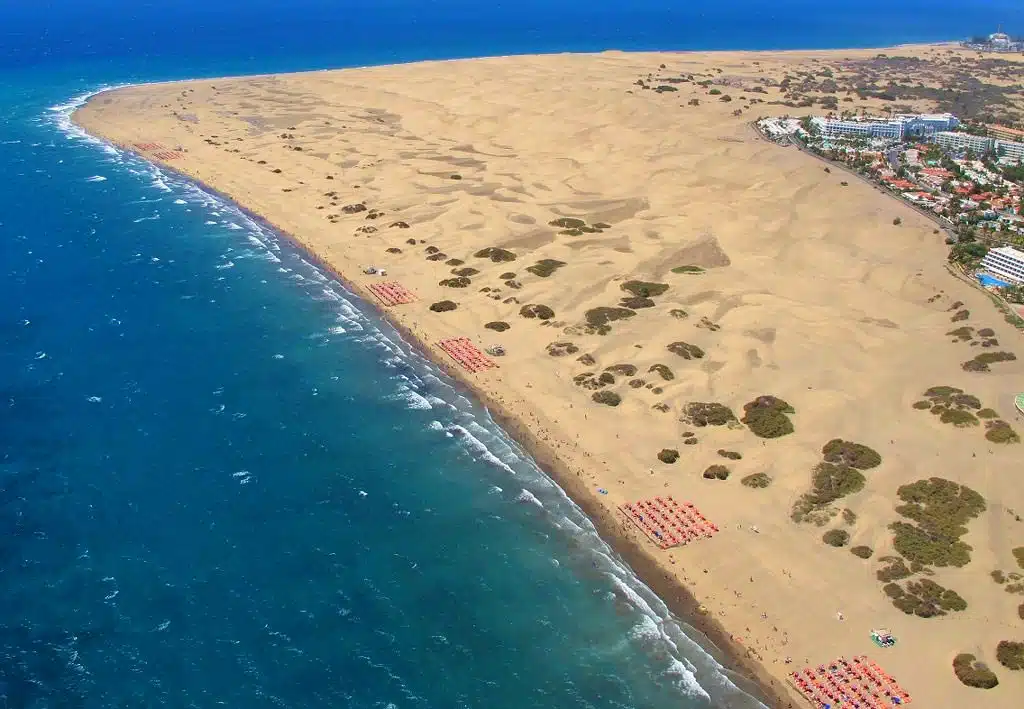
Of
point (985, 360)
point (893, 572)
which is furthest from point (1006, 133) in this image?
point (893, 572)

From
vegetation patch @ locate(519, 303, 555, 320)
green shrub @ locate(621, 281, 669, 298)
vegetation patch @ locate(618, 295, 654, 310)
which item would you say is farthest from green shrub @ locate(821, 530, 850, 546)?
green shrub @ locate(621, 281, 669, 298)

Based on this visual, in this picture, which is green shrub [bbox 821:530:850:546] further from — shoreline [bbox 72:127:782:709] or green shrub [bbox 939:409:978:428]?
green shrub [bbox 939:409:978:428]

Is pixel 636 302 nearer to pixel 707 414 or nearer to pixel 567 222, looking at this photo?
pixel 707 414

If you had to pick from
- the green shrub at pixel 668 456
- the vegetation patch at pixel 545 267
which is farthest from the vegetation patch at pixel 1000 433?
the vegetation patch at pixel 545 267

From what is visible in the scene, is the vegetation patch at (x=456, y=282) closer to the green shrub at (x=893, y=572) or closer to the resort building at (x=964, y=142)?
the green shrub at (x=893, y=572)

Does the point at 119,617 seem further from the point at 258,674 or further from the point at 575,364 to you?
the point at 575,364

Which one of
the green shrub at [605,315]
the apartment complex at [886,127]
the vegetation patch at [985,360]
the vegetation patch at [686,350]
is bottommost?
the green shrub at [605,315]
